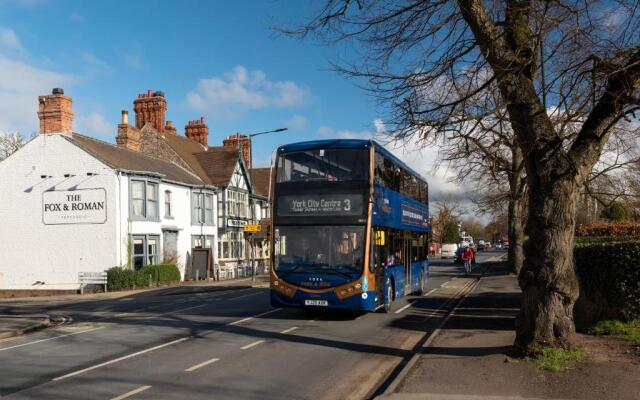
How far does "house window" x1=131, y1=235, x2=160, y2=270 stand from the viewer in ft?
107

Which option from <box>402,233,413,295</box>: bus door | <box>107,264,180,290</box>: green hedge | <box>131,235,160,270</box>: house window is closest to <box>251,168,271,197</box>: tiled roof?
<box>131,235,160,270</box>: house window

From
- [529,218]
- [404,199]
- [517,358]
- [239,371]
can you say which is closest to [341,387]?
[239,371]

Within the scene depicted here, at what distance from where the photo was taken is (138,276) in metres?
31.2

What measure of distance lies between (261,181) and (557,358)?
47.7m

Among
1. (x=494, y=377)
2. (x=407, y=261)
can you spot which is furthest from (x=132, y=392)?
(x=407, y=261)

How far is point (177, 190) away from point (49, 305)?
568 inches

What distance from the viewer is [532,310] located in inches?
347

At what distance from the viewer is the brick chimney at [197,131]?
5169cm

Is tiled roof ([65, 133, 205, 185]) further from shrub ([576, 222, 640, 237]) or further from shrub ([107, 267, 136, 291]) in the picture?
shrub ([576, 222, 640, 237])

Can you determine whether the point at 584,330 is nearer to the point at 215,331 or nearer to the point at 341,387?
the point at 341,387

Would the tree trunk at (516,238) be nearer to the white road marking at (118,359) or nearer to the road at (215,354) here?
the road at (215,354)

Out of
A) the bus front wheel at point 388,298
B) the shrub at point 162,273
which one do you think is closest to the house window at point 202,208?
the shrub at point 162,273

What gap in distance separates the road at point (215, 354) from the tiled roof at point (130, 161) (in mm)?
15756

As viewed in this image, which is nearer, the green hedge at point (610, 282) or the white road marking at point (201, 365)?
the white road marking at point (201, 365)
